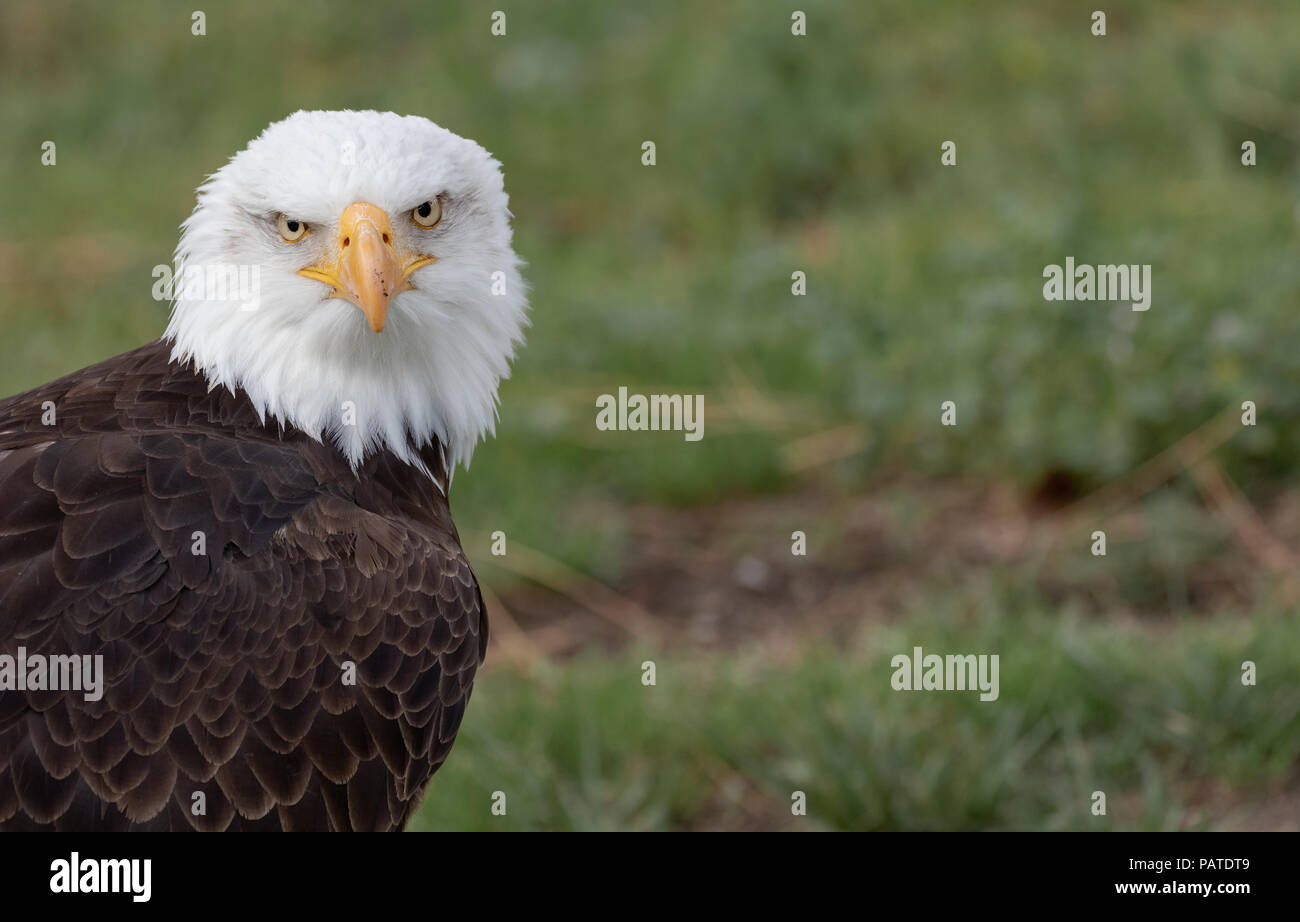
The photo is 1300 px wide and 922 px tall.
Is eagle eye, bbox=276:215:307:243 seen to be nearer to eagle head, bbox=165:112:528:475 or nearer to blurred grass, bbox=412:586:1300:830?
eagle head, bbox=165:112:528:475

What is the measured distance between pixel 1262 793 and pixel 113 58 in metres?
9.65

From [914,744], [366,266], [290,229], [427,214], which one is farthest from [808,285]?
[366,266]

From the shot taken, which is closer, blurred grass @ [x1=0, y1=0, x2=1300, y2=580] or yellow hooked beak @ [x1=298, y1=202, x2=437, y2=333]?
yellow hooked beak @ [x1=298, y1=202, x2=437, y2=333]

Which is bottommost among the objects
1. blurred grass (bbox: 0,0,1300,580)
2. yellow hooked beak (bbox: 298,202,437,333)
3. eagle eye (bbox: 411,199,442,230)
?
yellow hooked beak (bbox: 298,202,437,333)

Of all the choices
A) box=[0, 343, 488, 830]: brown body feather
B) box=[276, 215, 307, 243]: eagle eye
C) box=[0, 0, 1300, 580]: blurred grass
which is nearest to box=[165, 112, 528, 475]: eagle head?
box=[276, 215, 307, 243]: eagle eye

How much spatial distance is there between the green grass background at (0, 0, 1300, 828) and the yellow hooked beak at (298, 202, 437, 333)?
166 centimetres

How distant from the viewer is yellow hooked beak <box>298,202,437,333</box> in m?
3.57

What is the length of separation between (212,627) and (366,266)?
80cm

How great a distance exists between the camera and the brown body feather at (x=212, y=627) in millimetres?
3311

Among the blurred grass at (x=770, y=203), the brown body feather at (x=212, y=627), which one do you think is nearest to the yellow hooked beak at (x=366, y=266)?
the brown body feather at (x=212, y=627)

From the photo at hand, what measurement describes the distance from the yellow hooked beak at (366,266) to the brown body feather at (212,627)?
400 millimetres

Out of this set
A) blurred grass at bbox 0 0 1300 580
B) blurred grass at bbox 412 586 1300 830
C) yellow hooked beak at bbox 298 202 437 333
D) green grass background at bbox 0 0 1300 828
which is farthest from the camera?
blurred grass at bbox 0 0 1300 580

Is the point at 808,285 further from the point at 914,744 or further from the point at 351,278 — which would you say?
the point at 351,278

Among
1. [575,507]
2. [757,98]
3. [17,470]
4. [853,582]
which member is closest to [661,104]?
[757,98]
